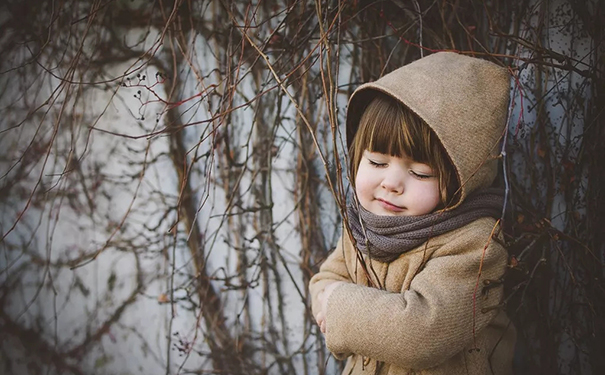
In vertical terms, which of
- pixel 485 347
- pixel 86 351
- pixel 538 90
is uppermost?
pixel 538 90

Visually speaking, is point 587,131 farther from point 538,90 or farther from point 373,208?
point 373,208

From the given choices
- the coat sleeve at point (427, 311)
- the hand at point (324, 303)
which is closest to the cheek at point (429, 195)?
the coat sleeve at point (427, 311)

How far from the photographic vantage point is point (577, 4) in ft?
5.81

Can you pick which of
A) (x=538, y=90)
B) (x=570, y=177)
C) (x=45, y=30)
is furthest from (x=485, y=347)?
(x=45, y=30)

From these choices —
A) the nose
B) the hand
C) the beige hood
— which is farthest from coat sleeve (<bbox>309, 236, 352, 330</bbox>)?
the beige hood

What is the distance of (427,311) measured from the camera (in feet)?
4.25

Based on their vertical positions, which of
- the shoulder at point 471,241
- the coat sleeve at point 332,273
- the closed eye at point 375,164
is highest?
the closed eye at point 375,164

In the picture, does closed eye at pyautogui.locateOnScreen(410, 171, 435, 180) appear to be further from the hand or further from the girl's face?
the hand

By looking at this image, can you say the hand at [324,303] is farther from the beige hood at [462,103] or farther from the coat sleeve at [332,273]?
the beige hood at [462,103]

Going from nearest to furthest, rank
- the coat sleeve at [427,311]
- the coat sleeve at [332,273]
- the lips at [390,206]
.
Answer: the coat sleeve at [427,311] → the lips at [390,206] → the coat sleeve at [332,273]

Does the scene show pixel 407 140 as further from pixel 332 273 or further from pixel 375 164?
pixel 332 273

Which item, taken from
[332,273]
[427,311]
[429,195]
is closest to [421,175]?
[429,195]

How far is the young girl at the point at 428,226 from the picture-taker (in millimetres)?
1314

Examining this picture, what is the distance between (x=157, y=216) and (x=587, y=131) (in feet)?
6.02
